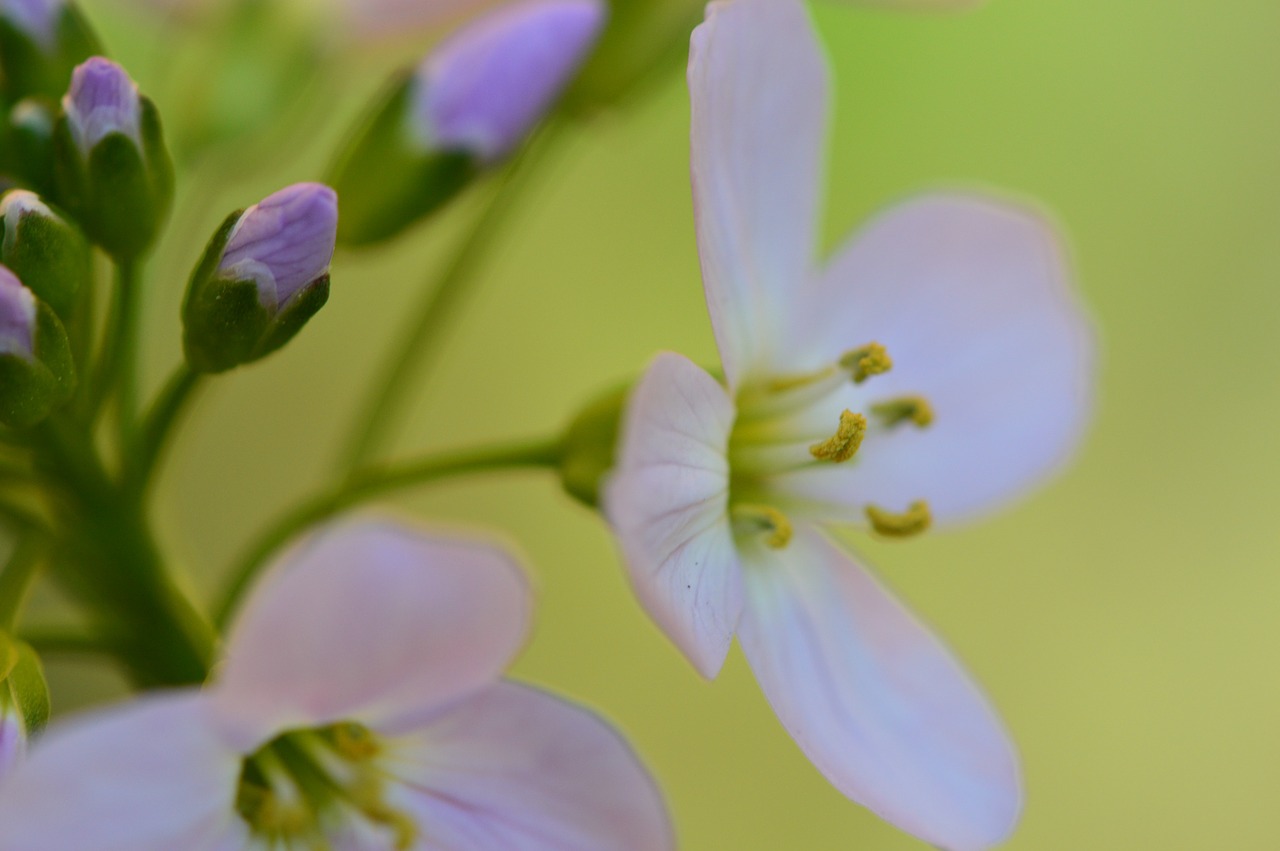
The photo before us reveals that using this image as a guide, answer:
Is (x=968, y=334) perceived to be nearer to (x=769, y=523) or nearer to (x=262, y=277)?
(x=769, y=523)

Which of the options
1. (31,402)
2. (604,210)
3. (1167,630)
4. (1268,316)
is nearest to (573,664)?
(604,210)

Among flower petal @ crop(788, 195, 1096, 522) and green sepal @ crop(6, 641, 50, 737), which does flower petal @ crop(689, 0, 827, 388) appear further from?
green sepal @ crop(6, 641, 50, 737)

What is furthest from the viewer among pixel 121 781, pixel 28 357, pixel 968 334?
pixel 968 334

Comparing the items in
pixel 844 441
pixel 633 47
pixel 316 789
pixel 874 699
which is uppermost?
pixel 633 47

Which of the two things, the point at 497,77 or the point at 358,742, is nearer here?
the point at 358,742

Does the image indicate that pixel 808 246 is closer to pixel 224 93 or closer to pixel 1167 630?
pixel 224 93

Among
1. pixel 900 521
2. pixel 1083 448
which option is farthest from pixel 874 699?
pixel 1083 448

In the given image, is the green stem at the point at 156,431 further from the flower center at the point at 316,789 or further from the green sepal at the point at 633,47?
the green sepal at the point at 633,47

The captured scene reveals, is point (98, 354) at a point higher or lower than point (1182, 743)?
higher
